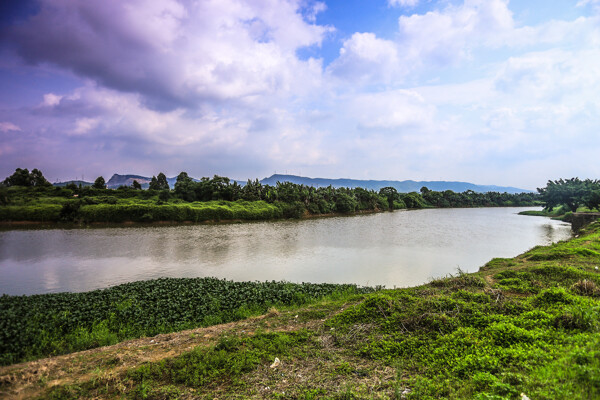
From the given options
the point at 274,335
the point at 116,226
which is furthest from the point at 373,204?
the point at 274,335

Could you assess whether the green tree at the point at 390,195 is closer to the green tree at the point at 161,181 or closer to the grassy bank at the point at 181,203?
the grassy bank at the point at 181,203

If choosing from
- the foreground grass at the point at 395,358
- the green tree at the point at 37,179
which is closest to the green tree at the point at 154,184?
the green tree at the point at 37,179

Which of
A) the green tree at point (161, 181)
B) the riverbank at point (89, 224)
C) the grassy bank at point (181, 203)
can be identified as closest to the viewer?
the riverbank at point (89, 224)

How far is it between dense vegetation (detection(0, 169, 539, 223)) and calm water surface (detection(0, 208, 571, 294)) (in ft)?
19.8

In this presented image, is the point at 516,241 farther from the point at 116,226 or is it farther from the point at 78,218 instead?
the point at 78,218

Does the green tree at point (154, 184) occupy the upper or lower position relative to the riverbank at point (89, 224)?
upper

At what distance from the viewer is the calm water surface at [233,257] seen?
49.8 ft

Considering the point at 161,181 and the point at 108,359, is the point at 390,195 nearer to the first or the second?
the point at 161,181

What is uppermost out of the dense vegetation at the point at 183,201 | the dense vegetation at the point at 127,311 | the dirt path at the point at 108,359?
the dense vegetation at the point at 183,201

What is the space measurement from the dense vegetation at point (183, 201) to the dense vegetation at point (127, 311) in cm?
1537

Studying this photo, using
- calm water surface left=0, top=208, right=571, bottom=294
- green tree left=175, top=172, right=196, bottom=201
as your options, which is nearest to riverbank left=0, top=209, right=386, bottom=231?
calm water surface left=0, top=208, right=571, bottom=294

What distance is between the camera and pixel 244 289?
38.2ft

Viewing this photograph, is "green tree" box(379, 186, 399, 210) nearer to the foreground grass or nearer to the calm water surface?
the calm water surface

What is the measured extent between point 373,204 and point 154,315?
71.5 metres
